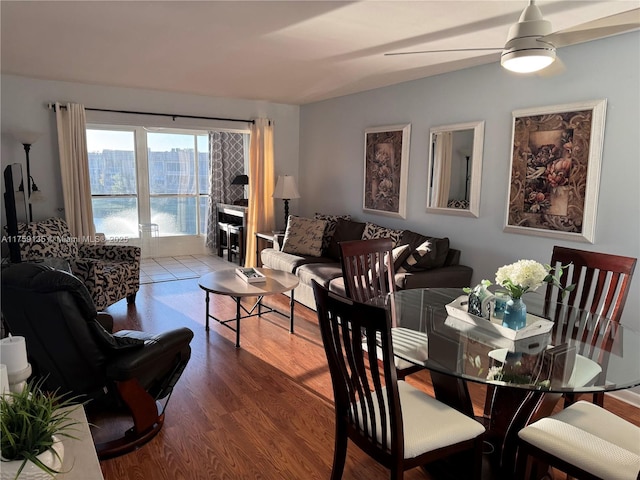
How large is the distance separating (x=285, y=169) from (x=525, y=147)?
3.70m

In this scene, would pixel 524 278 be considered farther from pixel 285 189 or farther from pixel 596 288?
pixel 285 189

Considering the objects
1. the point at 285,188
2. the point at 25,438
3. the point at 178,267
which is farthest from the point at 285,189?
the point at 25,438

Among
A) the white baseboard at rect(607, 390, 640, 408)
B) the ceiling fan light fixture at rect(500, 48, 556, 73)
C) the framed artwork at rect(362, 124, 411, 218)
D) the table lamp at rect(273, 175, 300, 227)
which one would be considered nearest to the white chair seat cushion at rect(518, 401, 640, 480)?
the white baseboard at rect(607, 390, 640, 408)

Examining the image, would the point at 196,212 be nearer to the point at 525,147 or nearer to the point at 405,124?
the point at 405,124

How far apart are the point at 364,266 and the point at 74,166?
378 centimetres

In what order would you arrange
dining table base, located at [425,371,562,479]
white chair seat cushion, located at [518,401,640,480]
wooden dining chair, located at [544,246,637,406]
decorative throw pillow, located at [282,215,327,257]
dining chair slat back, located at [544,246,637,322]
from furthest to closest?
decorative throw pillow, located at [282,215,327,257], dining chair slat back, located at [544,246,637,322], wooden dining chair, located at [544,246,637,406], dining table base, located at [425,371,562,479], white chair seat cushion, located at [518,401,640,480]

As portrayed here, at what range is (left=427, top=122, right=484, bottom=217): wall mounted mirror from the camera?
3.90 metres

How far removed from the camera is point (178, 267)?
6707 millimetres

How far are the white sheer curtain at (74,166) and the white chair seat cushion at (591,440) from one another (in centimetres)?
492

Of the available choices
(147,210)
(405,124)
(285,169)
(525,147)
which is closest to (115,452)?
(525,147)

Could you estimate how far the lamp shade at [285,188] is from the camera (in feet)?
19.3

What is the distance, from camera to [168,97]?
18.1ft

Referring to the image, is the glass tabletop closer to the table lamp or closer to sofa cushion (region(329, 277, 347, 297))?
sofa cushion (region(329, 277, 347, 297))

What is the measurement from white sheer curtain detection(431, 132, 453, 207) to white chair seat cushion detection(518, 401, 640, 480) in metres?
2.54
